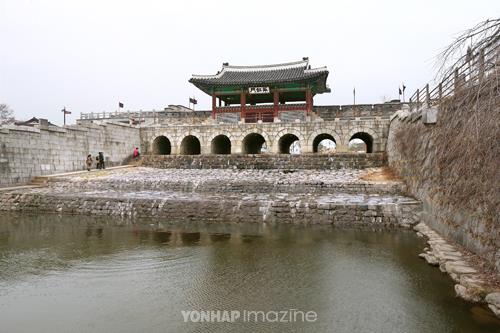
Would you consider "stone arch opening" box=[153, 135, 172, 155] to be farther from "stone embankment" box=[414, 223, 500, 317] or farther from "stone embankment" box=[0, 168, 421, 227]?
"stone embankment" box=[414, 223, 500, 317]

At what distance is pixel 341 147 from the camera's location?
890 inches

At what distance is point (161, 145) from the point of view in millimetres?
27031

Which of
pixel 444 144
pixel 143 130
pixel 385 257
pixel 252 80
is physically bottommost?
pixel 385 257

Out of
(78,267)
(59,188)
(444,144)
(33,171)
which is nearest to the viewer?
(444,144)

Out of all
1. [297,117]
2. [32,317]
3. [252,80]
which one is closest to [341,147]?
[297,117]

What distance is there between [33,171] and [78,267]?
13.1 metres

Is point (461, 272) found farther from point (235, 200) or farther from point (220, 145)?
point (220, 145)

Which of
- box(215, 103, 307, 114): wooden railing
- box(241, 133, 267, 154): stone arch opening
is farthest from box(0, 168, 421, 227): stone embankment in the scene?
box(215, 103, 307, 114): wooden railing

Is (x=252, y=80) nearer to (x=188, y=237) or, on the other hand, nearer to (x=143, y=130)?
(x=143, y=130)

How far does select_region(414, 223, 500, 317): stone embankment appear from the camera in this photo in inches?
204

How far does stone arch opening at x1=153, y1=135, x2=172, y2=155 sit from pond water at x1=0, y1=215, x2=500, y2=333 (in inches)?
621

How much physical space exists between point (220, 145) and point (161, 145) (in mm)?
4572

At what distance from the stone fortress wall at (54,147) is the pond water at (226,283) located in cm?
788

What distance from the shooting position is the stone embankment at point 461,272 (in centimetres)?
519
